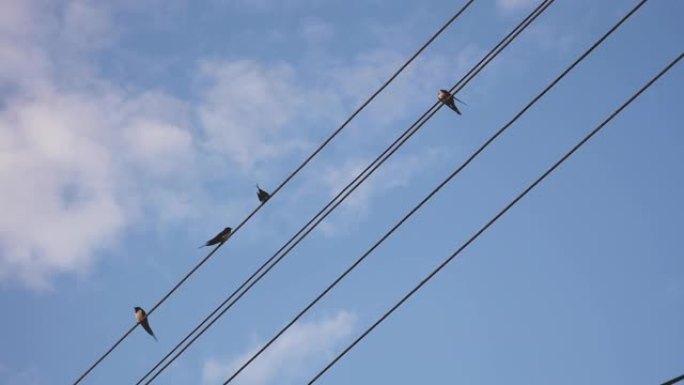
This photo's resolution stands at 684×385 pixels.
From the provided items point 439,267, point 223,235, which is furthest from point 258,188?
point 439,267

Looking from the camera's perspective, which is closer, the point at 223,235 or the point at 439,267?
the point at 439,267

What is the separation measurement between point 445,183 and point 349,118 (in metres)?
1.33

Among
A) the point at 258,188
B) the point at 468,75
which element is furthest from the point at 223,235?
the point at 468,75

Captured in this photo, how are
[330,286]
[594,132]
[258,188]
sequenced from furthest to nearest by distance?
[258,188] < [330,286] < [594,132]

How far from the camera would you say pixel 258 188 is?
Result: 63.5 feet

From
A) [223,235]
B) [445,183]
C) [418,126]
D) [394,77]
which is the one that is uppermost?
[223,235]

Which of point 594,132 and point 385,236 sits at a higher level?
point 385,236

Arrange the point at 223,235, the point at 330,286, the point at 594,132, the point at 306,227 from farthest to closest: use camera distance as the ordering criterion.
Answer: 1. the point at 223,235
2. the point at 306,227
3. the point at 330,286
4. the point at 594,132

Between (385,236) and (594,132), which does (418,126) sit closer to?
(385,236)

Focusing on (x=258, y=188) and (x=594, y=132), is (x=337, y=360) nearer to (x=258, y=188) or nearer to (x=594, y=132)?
(x=594, y=132)

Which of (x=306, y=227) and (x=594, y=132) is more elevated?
(x=306, y=227)

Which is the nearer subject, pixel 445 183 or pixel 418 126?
pixel 445 183

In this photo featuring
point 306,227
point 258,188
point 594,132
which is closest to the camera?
point 594,132

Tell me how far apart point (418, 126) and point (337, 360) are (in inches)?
75.0
